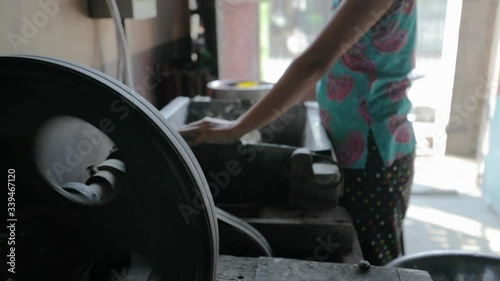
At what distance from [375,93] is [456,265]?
429mm

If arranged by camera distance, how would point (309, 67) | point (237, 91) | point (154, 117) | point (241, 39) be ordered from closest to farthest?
point (154, 117), point (309, 67), point (237, 91), point (241, 39)

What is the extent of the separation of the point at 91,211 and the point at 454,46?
11.7 feet

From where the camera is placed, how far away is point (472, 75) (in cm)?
367

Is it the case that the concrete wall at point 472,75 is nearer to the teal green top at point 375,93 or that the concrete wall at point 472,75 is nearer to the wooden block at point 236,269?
the teal green top at point 375,93

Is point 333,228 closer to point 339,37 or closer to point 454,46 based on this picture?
point 339,37

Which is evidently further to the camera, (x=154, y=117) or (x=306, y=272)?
(x=306, y=272)

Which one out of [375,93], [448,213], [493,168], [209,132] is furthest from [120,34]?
[493,168]

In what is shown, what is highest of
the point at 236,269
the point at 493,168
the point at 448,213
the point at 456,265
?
the point at 236,269

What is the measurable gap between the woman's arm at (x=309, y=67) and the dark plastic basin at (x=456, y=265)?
0.44m

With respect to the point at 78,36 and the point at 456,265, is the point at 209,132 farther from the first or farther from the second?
the point at 456,265

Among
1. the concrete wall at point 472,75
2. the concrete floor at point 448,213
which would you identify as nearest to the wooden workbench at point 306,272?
the concrete floor at point 448,213

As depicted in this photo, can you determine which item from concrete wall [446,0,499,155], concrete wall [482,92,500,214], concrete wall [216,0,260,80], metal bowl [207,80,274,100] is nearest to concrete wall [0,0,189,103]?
metal bowl [207,80,274,100]

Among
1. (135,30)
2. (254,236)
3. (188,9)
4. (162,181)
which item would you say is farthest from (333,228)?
(188,9)

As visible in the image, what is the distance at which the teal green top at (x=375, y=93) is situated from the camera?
3.53ft
